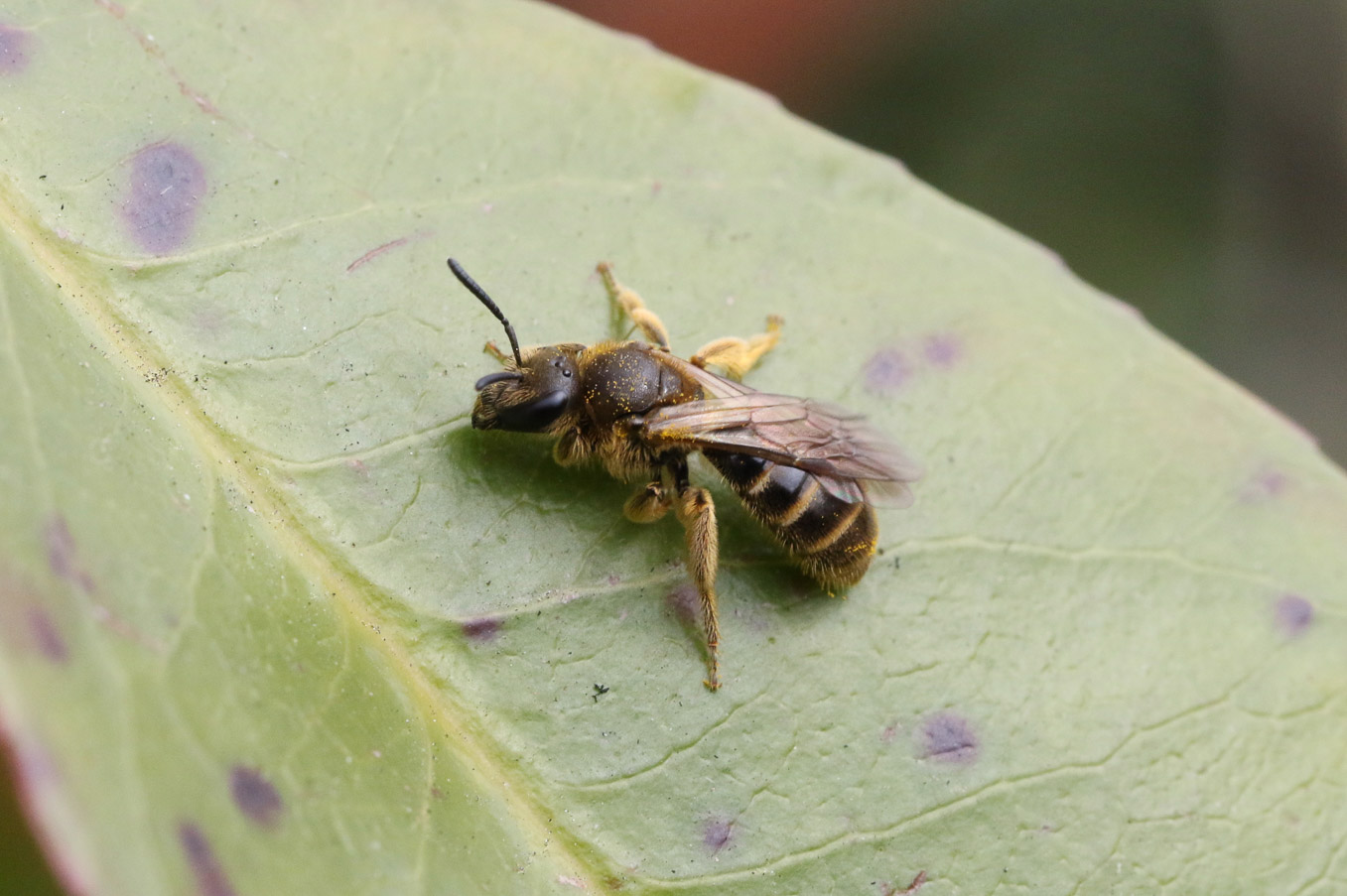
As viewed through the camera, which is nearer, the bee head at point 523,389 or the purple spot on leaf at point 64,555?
the purple spot on leaf at point 64,555

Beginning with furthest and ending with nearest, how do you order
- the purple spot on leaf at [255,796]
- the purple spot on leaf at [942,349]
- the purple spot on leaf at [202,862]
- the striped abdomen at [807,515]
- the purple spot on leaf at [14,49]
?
the purple spot on leaf at [942,349], the striped abdomen at [807,515], the purple spot on leaf at [14,49], the purple spot on leaf at [255,796], the purple spot on leaf at [202,862]

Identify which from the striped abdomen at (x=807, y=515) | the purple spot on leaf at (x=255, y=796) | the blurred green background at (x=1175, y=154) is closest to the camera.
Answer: the purple spot on leaf at (x=255, y=796)

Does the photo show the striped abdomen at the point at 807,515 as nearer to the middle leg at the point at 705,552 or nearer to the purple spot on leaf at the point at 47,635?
the middle leg at the point at 705,552

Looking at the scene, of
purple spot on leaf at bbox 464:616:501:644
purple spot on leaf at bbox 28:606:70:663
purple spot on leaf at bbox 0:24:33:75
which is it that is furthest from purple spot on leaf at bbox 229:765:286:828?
purple spot on leaf at bbox 0:24:33:75

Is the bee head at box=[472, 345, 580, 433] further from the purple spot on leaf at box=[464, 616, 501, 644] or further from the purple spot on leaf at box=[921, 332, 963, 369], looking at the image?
the purple spot on leaf at box=[921, 332, 963, 369]

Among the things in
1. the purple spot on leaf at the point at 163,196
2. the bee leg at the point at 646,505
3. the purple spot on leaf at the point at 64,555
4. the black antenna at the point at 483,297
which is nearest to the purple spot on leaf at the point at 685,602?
the bee leg at the point at 646,505

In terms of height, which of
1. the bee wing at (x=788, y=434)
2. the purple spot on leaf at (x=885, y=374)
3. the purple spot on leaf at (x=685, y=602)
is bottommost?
the purple spot on leaf at (x=685, y=602)
